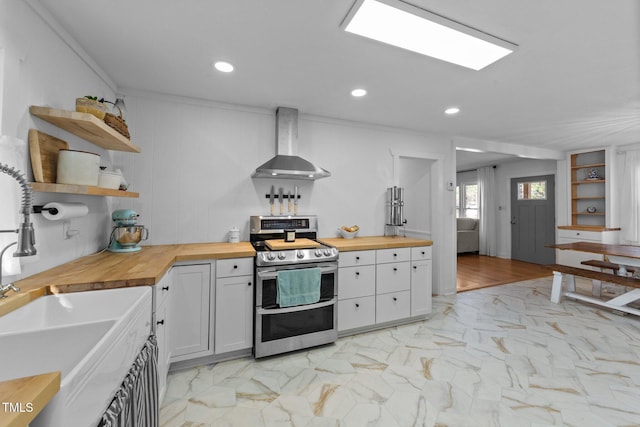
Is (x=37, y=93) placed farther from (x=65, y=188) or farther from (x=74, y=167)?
(x=65, y=188)

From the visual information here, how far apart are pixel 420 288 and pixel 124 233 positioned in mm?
2961

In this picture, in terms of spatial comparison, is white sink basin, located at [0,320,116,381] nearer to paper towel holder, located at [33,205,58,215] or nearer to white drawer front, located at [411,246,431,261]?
paper towel holder, located at [33,205,58,215]

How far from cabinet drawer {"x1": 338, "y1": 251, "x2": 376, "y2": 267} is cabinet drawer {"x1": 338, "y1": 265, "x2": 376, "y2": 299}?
0.04m

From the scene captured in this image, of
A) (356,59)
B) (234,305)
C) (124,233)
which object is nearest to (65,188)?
(124,233)

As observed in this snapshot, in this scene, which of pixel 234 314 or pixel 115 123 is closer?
pixel 115 123

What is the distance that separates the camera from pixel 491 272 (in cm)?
536

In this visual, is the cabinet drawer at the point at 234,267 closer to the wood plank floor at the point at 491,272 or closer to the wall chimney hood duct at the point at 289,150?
the wall chimney hood duct at the point at 289,150

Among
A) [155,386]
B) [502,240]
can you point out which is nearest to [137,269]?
[155,386]

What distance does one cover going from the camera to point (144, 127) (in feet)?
8.55

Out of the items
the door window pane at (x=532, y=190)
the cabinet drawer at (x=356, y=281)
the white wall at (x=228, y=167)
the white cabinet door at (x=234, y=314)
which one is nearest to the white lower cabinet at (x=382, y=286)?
the cabinet drawer at (x=356, y=281)

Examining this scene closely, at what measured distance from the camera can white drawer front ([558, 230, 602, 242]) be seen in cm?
473

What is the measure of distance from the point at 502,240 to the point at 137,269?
7815 mm

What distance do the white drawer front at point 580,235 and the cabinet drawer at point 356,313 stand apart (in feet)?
15.4

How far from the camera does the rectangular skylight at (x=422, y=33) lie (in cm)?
152
